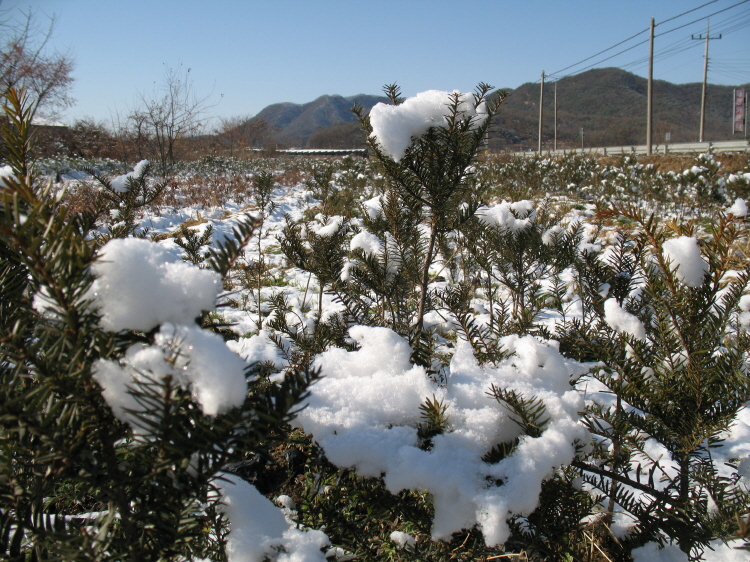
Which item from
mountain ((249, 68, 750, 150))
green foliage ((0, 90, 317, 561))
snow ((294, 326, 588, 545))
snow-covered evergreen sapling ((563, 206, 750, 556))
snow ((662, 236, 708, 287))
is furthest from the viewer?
mountain ((249, 68, 750, 150))

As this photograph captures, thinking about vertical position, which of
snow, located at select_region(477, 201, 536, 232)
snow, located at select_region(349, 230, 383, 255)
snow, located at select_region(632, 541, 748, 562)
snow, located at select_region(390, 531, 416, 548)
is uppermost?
snow, located at select_region(477, 201, 536, 232)

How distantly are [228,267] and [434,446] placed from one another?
23.4 inches

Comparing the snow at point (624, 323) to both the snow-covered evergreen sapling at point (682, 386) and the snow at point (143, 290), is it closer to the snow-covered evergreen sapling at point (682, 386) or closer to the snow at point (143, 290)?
the snow-covered evergreen sapling at point (682, 386)

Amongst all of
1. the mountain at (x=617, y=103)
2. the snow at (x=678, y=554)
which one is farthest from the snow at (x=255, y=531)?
the mountain at (x=617, y=103)

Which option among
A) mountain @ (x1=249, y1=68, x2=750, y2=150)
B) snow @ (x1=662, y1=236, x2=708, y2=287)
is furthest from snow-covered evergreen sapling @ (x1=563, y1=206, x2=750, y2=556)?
mountain @ (x1=249, y1=68, x2=750, y2=150)

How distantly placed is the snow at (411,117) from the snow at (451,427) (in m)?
0.67

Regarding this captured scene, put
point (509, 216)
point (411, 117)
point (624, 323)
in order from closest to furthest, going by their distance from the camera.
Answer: point (624, 323) < point (411, 117) < point (509, 216)

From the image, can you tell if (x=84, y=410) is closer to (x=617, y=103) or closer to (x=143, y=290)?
(x=143, y=290)

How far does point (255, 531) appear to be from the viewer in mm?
954

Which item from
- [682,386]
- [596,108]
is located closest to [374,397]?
[682,386]

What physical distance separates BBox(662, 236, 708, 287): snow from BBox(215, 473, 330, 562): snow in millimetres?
1177

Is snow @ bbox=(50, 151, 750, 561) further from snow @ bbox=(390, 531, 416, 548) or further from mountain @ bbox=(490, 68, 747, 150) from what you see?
mountain @ bbox=(490, 68, 747, 150)

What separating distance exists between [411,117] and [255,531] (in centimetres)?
131

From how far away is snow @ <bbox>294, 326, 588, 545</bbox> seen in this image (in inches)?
31.0
